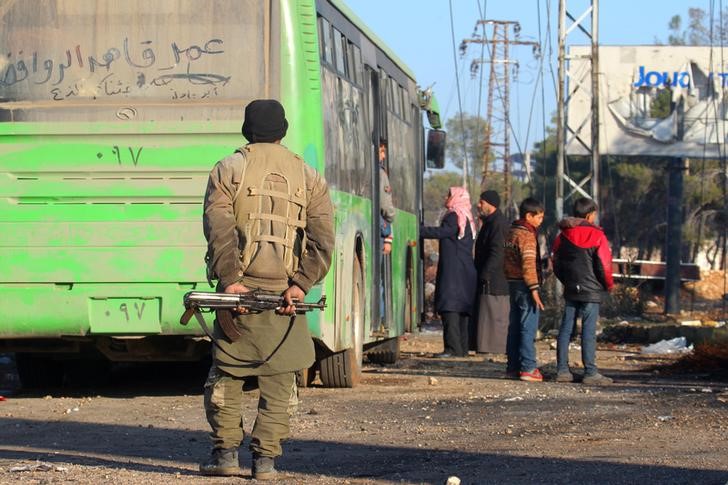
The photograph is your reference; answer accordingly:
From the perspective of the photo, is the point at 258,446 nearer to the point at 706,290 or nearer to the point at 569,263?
the point at 569,263

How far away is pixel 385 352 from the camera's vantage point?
51.4ft

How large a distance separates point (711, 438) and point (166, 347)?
4262 millimetres

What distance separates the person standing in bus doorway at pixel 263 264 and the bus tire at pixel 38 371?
5562 millimetres

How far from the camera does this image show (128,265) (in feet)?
33.2

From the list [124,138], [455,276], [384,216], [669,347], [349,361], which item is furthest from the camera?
[669,347]

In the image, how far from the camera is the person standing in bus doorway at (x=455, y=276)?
53.2 feet

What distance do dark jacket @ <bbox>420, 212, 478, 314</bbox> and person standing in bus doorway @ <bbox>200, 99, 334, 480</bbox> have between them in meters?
9.39

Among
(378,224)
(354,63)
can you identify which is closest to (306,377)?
(378,224)

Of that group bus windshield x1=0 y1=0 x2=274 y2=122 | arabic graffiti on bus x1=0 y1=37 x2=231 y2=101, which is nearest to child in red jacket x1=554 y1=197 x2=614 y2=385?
bus windshield x1=0 y1=0 x2=274 y2=122

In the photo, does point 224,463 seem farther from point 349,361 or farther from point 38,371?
point 38,371

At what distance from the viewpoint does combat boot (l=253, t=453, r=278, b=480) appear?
262 inches

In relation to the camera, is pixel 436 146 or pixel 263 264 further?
pixel 436 146

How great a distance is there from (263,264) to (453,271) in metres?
9.71

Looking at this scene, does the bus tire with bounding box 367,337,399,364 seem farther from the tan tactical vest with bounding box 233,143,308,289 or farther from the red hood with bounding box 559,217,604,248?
the tan tactical vest with bounding box 233,143,308,289
